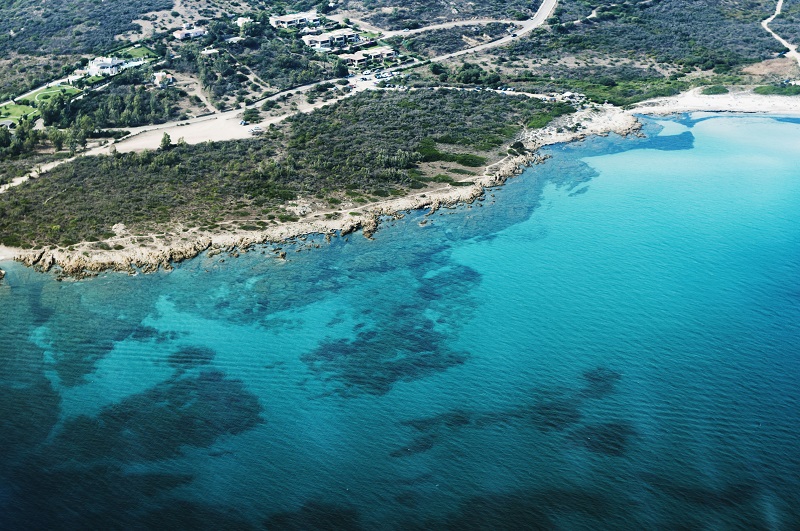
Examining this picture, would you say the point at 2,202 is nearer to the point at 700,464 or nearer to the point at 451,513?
the point at 451,513

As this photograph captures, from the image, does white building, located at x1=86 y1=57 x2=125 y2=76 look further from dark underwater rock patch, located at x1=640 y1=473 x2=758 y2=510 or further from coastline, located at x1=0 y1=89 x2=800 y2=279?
dark underwater rock patch, located at x1=640 y1=473 x2=758 y2=510

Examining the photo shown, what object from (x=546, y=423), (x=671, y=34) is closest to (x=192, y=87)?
(x=546, y=423)

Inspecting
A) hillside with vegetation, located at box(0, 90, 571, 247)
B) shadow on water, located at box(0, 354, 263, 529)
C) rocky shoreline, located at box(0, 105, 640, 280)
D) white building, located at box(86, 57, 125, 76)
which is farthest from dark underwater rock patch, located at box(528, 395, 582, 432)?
white building, located at box(86, 57, 125, 76)

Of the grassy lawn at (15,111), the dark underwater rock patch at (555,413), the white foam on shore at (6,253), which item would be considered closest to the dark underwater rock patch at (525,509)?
the dark underwater rock patch at (555,413)

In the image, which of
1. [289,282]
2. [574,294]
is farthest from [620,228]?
[289,282]

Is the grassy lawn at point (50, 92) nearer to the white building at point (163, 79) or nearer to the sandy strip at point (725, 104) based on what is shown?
the white building at point (163, 79)
